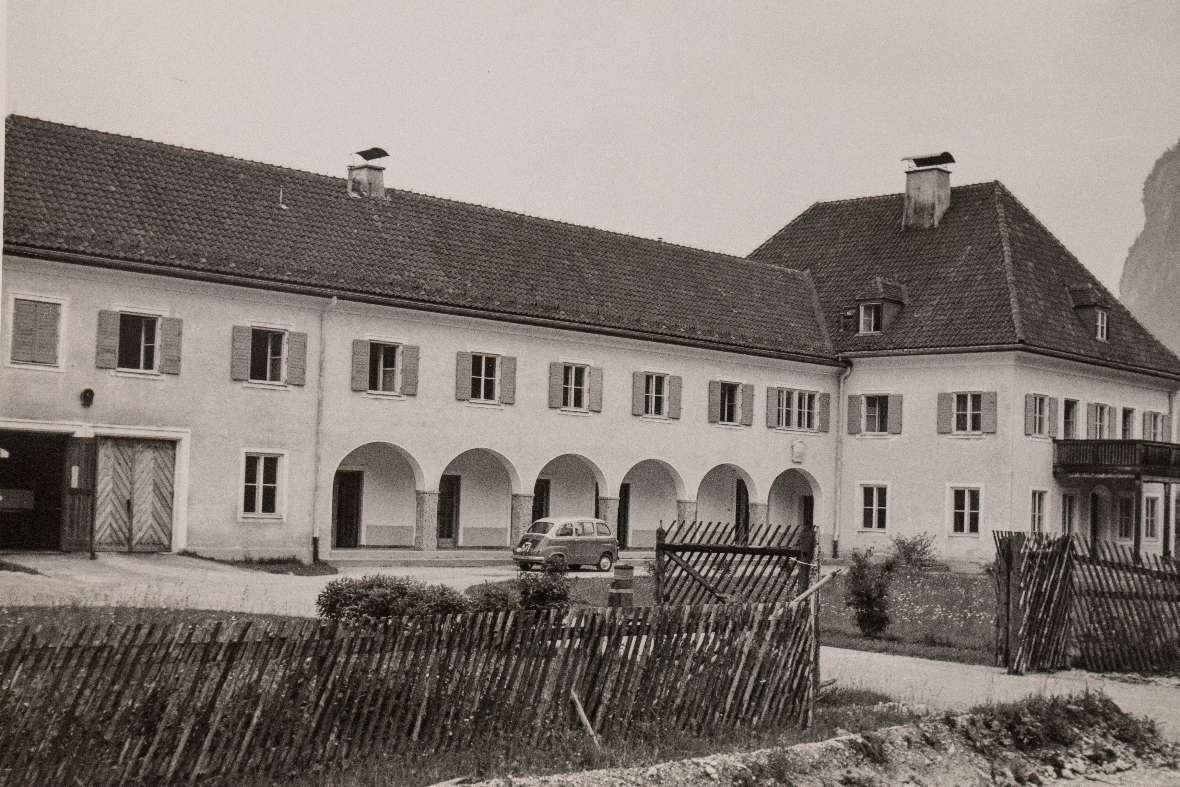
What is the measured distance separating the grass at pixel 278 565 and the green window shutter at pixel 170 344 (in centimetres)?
355

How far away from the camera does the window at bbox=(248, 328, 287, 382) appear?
1206 inches

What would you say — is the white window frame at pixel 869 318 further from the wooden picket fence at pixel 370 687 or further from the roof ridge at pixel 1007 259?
the wooden picket fence at pixel 370 687

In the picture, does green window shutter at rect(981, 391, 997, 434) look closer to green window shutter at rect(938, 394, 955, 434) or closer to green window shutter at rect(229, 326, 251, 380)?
green window shutter at rect(938, 394, 955, 434)

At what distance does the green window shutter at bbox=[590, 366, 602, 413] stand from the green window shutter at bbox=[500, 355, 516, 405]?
2433 mm

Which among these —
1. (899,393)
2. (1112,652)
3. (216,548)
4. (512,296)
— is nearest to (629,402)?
(512,296)

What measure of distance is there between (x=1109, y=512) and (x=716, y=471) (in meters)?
11.8

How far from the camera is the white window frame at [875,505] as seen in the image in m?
41.6

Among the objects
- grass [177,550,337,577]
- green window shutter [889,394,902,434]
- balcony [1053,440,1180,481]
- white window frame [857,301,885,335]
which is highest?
white window frame [857,301,885,335]

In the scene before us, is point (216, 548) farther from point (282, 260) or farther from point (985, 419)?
point (985, 419)

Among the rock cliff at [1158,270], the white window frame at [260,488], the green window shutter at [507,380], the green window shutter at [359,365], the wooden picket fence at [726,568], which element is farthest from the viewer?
the rock cliff at [1158,270]

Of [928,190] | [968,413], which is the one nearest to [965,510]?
[968,413]

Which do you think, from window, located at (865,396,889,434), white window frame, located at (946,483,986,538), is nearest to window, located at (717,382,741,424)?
window, located at (865,396,889,434)

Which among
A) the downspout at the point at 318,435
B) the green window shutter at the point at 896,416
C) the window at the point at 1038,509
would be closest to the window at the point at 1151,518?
the window at the point at 1038,509

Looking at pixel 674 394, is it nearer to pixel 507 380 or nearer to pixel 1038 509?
pixel 507 380
